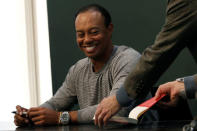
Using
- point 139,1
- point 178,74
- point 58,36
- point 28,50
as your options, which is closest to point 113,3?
point 139,1

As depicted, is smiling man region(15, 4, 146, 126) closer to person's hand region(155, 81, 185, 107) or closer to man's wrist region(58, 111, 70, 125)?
man's wrist region(58, 111, 70, 125)

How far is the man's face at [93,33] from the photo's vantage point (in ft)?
7.97

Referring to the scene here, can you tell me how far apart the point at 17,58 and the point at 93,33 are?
1.91 meters

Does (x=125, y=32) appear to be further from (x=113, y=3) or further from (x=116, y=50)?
(x=116, y=50)

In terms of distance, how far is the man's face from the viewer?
7.97 feet

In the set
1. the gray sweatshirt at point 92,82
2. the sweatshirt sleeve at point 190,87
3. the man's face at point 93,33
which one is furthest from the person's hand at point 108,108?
the man's face at point 93,33

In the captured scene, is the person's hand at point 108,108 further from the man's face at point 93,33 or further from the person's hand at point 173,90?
the man's face at point 93,33

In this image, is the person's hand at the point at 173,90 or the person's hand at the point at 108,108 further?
the person's hand at the point at 108,108

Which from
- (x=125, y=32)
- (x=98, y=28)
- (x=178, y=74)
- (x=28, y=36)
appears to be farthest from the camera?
(x=28, y=36)

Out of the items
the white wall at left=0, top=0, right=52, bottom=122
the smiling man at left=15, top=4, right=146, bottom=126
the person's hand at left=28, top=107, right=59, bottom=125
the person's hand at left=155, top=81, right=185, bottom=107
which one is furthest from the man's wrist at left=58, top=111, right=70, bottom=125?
the white wall at left=0, top=0, right=52, bottom=122

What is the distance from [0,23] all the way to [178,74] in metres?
2.11

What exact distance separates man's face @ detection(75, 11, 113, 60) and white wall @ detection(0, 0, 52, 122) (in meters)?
1.67

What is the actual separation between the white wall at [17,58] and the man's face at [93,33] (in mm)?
1672

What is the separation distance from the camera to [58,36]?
370 centimetres
